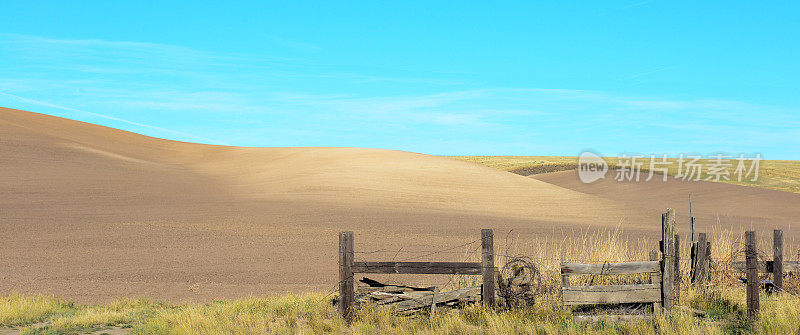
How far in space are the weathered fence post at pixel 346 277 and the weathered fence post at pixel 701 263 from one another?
7242mm

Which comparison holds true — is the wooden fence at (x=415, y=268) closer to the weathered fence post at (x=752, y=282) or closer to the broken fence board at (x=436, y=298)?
the broken fence board at (x=436, y=298)

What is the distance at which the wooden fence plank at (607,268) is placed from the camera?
35.3 feet

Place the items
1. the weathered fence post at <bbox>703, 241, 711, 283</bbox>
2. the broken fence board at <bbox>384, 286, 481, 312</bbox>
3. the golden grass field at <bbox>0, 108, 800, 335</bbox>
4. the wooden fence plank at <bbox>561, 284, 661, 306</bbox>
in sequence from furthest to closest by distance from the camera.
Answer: the weathered fence post at <bbox>703, 241, 711, 283</bbox> < the golden grass field at <bbox>0, 108, 800, 335</bbox> < the broken fence board at <bbox>384, 286, 481, 312</bbox> < the wooden fence plank at <bbox>561, 284, 661, 306</bbox>

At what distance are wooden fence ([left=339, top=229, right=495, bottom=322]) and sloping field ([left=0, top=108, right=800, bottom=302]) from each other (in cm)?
501

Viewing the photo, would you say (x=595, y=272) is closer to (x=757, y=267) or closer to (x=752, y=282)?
(x=752, y=282)

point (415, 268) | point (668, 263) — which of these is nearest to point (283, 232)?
point (415, 268)

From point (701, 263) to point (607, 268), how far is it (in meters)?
3.80

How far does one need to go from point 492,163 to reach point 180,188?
73282 mm

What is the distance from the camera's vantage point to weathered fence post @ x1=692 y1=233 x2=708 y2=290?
13.3m

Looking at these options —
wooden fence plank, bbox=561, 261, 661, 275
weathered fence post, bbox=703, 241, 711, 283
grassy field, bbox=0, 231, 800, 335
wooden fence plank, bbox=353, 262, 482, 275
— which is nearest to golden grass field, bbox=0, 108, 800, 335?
grassy field, bbox=0, 231, 800, 335

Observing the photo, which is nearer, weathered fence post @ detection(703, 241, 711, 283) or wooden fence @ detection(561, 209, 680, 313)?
wooden fence @ detection(561, 209, 680, 313)

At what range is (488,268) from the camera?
10.9 meters

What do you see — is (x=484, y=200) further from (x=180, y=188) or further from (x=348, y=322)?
(x=348, y=322)

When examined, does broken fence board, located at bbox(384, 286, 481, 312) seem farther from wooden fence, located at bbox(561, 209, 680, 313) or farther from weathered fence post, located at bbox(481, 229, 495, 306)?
wooden fence, located at bbox(561, 209, 680, 313)
